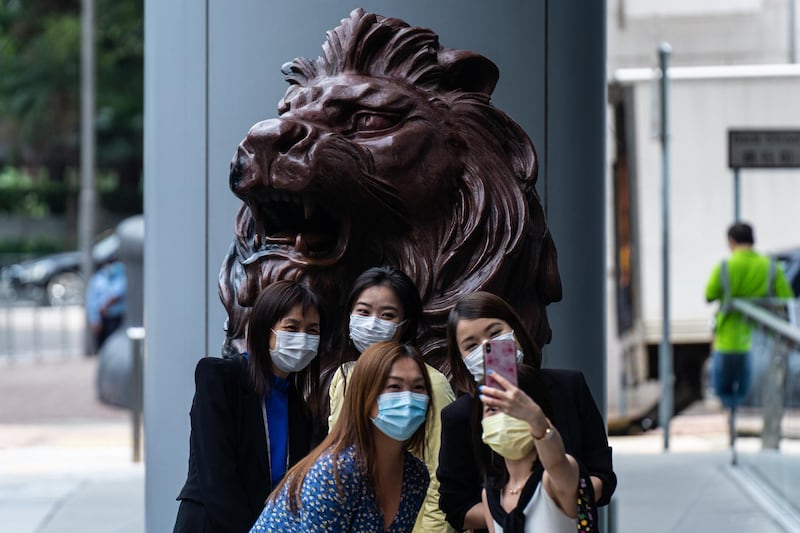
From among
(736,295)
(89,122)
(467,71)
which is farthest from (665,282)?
(89,122)

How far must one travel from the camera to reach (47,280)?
28.6m

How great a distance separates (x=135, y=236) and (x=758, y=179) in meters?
6.15

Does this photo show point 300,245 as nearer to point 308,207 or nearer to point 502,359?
point 308,207

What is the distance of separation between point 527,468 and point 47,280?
1060 inches

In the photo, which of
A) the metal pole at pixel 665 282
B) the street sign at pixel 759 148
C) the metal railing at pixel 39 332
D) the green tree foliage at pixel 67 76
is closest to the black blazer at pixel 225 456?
the metal pole at pixel 665 282

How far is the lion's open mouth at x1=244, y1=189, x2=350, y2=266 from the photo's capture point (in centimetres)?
358

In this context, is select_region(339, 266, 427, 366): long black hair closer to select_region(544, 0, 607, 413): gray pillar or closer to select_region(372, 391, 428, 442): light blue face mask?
select_region(372, 391, 428, 442): light blue face mask

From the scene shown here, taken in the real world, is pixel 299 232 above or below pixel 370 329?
above

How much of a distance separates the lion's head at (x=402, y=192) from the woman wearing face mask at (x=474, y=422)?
1.63 ft

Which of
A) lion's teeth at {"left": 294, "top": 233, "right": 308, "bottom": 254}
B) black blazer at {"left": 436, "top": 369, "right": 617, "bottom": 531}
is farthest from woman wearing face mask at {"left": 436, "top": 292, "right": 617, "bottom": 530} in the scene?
lion's teeth at {"left": 294, "top": 233, "right": 308, "bottom": 254}

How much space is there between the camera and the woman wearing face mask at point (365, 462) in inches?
113

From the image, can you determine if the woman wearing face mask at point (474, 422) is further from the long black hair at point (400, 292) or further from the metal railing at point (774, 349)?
the metal railing at point (774, 349)

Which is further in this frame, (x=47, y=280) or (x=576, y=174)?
(x=47, y=280)

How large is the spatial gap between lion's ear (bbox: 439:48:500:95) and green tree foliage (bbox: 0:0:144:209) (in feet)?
81.9
